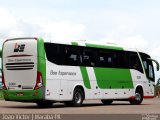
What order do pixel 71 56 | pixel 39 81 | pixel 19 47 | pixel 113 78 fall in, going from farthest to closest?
pixel 113 78 → pixel 71 56 → pixel 19 47 → pixel 39 81

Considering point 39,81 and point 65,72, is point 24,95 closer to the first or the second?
point 39,81

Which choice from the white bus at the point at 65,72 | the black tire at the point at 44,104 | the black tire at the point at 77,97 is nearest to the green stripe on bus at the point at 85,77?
the white bus at the point at 65,72

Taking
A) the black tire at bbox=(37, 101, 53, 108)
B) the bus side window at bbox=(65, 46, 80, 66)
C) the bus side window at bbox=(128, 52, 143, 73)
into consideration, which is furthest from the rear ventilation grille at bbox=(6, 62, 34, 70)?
the bus side window at bbox=(128, 52, 143, 73)

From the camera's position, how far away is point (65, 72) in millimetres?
25469

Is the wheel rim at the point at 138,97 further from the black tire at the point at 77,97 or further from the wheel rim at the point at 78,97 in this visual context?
the wheel rim at the point at 78,97

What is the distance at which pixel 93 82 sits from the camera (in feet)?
90.0

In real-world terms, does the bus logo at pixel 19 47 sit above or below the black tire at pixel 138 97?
above

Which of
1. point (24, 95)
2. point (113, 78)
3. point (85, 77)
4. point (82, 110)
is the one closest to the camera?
point (82, 110)

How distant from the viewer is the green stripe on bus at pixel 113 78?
27.9m

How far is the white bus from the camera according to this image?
2430 cm

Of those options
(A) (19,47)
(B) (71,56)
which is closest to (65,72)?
(B) (71,56)

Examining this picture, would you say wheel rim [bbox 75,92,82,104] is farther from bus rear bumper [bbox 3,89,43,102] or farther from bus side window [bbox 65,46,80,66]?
bus rear bumper [bbox 3,89,43,102]

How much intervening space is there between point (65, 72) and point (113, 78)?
13.8 ft

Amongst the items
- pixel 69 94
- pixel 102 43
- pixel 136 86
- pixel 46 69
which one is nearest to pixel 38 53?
pixel 46 69
